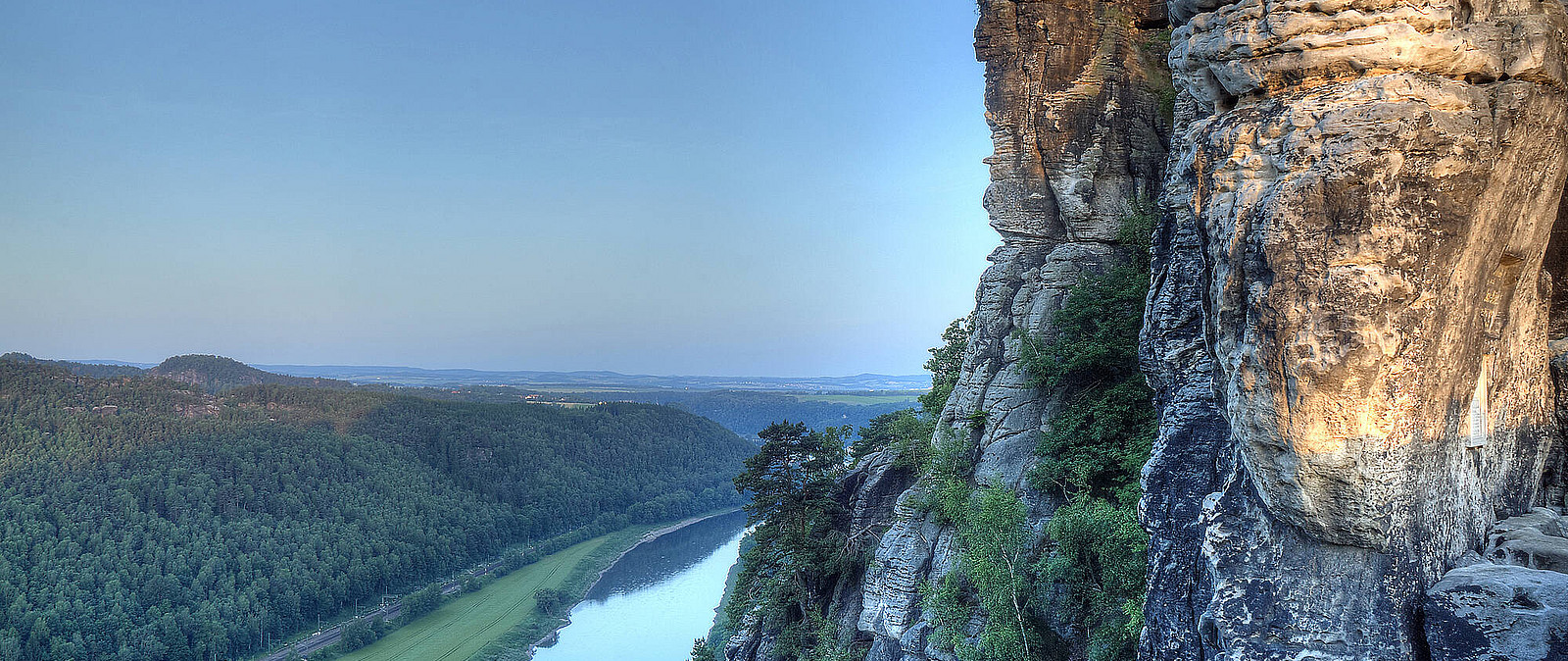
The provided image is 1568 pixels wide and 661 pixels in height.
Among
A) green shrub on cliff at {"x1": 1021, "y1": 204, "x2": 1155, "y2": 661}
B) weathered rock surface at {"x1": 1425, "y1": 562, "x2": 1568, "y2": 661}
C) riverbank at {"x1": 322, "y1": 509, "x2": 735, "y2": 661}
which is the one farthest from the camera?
riverbank at {"x1": 322, "y1": 509, "x2": 735, "y2": 661}

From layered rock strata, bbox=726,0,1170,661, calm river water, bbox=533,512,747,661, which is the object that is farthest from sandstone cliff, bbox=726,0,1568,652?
calm river water, bbox=533,512,747,661

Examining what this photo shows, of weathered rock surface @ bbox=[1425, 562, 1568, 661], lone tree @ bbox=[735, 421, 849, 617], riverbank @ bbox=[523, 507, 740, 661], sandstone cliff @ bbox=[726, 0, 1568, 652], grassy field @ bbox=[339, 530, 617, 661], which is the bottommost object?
grassy field @ bbox=[339, 530, 617, 661]

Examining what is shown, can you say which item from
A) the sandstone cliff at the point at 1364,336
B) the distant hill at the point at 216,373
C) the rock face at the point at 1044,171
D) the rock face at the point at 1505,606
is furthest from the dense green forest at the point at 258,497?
the rock face at the point at 1505,606

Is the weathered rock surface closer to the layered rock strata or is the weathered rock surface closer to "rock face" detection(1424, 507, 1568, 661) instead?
"rock face" detection(1424, 507, 1568, 661)

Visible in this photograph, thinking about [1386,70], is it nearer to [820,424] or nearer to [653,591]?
[653,591]

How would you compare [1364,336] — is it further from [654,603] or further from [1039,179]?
[654,603]

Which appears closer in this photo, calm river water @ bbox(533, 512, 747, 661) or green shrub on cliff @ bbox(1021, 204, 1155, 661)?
green shrub on cliff @ bbox(1021, 204, 1155, 661)

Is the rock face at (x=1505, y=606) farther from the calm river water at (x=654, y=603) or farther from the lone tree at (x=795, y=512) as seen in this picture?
the calm river water at (x=654, y=603)

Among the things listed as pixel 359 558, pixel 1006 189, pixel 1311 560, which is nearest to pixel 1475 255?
pixel 1311 560
